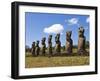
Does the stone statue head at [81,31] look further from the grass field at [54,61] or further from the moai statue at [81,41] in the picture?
the grass field at [54,61]

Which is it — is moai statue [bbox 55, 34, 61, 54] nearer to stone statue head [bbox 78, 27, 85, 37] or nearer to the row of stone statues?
the row of stone statues

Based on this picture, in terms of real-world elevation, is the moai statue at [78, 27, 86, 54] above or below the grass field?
above

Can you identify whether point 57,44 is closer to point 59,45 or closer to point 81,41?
point 59,45

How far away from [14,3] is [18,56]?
25cm

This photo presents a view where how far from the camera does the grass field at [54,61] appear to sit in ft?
4.76

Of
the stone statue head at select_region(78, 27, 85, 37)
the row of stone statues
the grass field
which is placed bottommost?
the grass field

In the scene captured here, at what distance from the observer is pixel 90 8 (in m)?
1.59

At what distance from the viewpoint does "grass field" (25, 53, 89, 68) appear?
1.45 m

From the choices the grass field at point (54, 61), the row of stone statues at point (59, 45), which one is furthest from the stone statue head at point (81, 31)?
the grass field at point (54, 61)

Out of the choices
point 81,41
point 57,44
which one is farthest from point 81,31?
point 57,44

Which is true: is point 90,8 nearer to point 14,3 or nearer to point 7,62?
point 14,3

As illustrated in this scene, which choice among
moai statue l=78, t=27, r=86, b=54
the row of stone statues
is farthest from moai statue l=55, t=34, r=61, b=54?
moai statue l=78, t=27, r=86, b=54

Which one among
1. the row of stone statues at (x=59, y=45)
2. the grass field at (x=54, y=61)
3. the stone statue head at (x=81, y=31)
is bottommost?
the grass field at (x=54, y=61)

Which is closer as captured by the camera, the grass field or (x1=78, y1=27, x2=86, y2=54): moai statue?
the grass field
